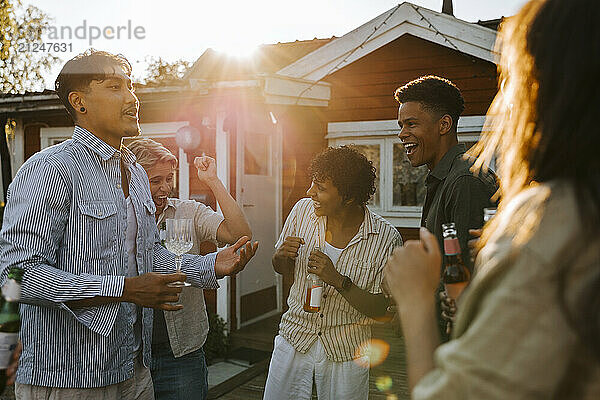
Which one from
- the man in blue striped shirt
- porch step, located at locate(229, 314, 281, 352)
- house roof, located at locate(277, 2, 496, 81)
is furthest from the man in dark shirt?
porch step, located at locate(229, 314, 281, 352)

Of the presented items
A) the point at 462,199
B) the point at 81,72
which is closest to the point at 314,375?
the point at 462,199

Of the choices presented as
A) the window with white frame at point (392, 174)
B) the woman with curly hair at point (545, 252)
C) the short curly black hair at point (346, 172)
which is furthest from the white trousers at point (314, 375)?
the window with white frame at point (392, 174)

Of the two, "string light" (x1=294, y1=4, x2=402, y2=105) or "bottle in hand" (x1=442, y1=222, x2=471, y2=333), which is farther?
"string light" (x1=294, y1=4, x2=402, y2=105)

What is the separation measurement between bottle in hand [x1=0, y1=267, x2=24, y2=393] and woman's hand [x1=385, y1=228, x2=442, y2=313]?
120 cm

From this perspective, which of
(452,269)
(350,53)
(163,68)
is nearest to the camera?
(452,269)

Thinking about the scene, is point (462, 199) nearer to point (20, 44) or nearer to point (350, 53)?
point (350, 53)

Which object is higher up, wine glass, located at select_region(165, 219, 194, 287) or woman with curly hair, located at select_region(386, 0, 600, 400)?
woman with curly hair, located at select_region(386, 0, 600, 400)

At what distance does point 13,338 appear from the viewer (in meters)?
1.55

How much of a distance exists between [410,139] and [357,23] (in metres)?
4.68

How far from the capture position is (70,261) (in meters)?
1.94

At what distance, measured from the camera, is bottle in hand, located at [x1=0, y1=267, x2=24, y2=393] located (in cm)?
152

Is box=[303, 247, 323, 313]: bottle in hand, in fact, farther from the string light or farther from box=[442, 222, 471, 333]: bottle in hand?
the string light

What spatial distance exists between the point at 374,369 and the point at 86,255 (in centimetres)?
464

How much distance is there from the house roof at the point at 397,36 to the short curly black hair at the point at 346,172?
3.43 m
